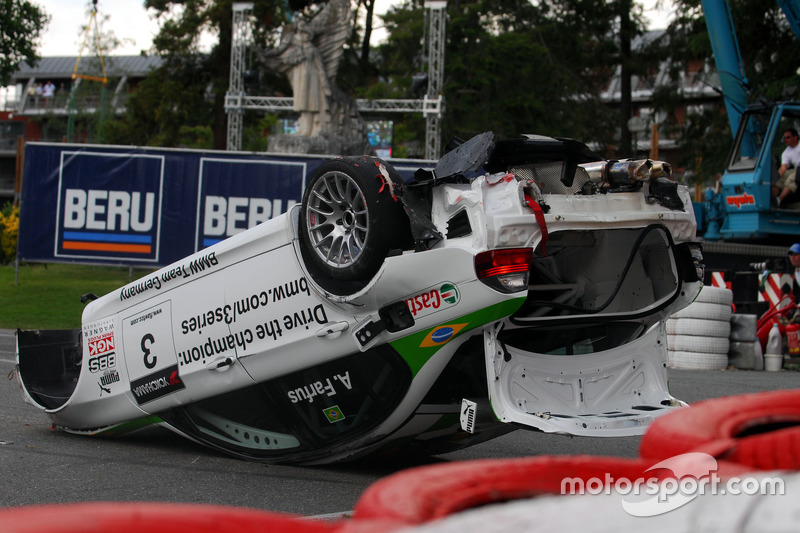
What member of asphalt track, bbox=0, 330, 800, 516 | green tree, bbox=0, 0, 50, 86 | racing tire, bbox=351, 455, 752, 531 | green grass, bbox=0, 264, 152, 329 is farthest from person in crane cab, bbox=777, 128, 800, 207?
green tree, bbox=0, 0, 50, 86

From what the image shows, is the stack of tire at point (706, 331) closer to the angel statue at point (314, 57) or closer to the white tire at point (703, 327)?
the white tire at point (703, 327)

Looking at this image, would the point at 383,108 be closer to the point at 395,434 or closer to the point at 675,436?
the point at 395,434

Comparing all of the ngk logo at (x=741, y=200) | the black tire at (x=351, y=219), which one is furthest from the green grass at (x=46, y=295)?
the ngk logo at (x=741, y=200)

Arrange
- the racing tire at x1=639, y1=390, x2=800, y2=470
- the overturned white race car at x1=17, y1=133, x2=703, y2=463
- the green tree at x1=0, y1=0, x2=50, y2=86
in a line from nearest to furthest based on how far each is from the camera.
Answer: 1. the racing tire at x1=639, y1=390, x2=800, y2=470
2. the overturned white race car at x1=17, y1=133, x2=703, y2=463
3. the green tree at x1=0, y1=0, x2=50, y2=86

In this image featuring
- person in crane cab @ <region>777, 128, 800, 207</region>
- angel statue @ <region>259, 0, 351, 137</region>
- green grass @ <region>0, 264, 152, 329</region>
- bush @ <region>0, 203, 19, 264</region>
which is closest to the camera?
person in crane cab @ <region>777, 128, 800, 207</region>

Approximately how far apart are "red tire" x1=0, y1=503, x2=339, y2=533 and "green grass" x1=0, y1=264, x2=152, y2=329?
542 inches

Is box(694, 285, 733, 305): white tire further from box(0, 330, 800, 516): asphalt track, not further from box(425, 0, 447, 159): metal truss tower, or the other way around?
box(425, 0, 447, 159): metal truss tower

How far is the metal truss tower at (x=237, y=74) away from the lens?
1213 inches

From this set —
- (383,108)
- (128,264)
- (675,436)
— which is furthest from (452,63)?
(675,436)

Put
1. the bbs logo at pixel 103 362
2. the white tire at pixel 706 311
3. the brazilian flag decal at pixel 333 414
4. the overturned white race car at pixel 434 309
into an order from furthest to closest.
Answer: the white tire at pixel 706 311 → the bbs logo at pixel 103 362 → the brazilian flag decal at pixel 333 414 → the overturned white race car at pixel 434 309

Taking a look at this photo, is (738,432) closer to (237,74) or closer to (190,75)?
(237,74)

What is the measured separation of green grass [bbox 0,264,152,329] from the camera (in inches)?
631

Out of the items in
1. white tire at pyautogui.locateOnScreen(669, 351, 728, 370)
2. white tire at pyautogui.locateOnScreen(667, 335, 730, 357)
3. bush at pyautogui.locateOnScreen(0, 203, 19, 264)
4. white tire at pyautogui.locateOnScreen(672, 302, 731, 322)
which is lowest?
bush at pyautogui.locateOnScreen(0, 203, 19, 264)

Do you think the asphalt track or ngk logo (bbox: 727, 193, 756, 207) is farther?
ngk logo (bbox: 727, 193, 756, 207)
